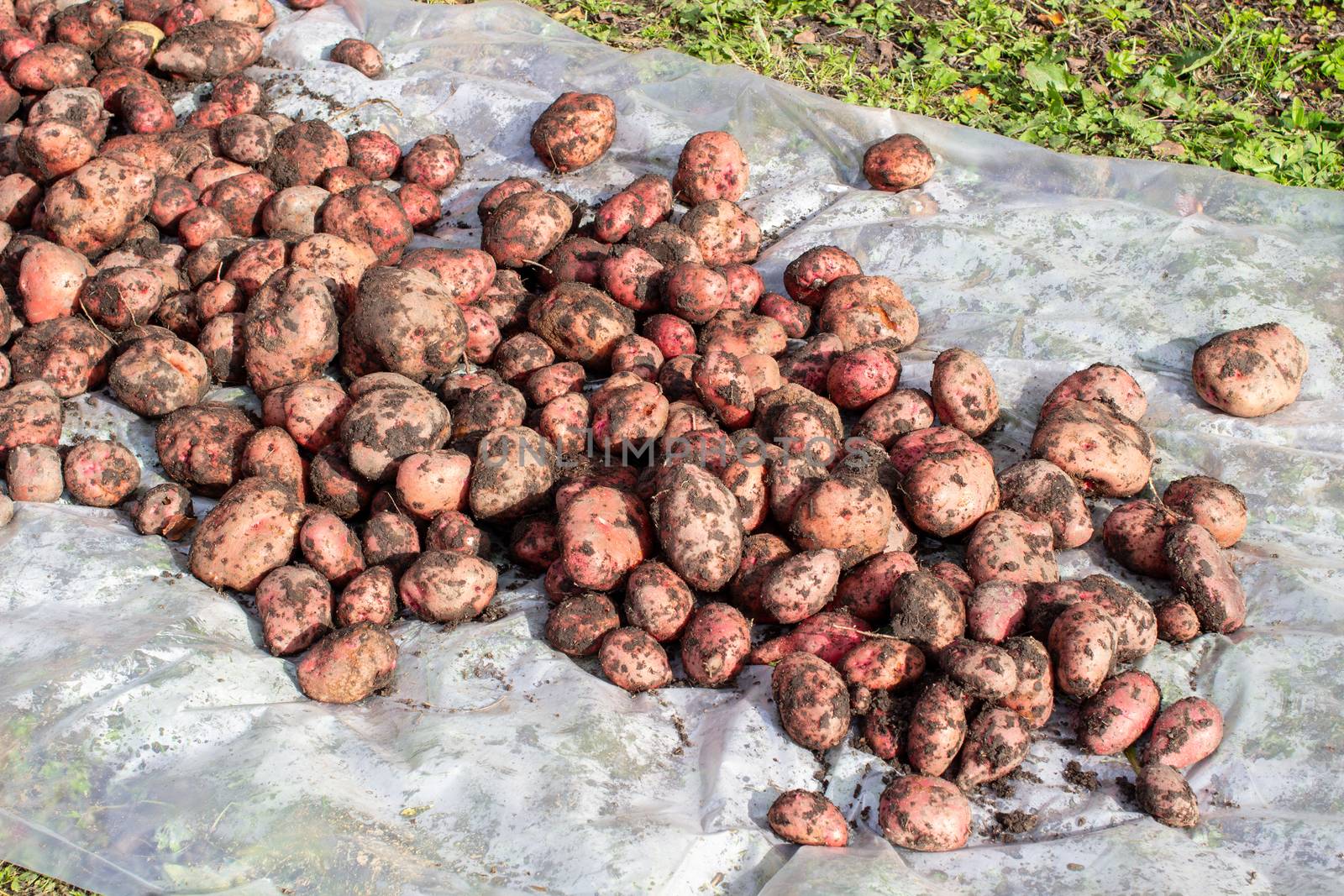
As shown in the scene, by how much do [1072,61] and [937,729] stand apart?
14.9 feet

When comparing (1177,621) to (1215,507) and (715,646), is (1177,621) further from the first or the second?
(715,646)

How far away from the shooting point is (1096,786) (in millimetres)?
3186

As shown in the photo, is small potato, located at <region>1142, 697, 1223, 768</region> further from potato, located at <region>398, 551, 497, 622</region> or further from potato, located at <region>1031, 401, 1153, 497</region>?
potato, located at <region>398, 551, 497, 622</region>

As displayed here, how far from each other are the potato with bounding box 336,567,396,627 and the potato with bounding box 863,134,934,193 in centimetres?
292

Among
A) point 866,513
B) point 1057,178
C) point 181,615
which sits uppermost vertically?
point 1057,178

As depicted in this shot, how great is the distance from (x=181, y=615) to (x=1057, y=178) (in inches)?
157

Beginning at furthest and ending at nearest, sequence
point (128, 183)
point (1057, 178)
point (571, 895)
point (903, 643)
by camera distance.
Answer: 1. point (1057, 178)
2. point (128, 183)
3. point (903, 643)
4. point (571, 895)

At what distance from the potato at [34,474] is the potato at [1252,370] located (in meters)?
4.10

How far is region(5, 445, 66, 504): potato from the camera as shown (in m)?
3.92

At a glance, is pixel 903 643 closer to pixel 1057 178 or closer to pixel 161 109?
pixel 1057 178

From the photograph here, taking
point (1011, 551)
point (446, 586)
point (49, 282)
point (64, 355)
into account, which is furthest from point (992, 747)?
point (49, 282)

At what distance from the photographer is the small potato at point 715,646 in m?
3.45

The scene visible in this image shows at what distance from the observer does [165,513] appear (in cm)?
386

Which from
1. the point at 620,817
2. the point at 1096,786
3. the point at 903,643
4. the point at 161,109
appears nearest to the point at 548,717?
Result: the point at 620,817
